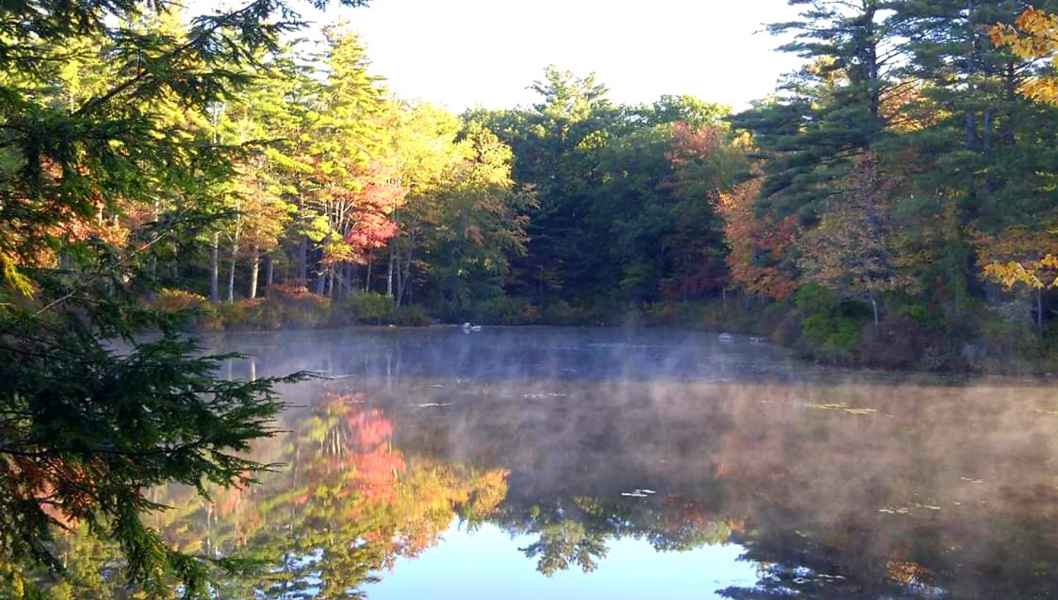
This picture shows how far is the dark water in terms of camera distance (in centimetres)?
763

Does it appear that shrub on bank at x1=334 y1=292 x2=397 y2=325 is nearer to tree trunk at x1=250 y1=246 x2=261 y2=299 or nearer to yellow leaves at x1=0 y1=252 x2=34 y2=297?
tree trunk at x1=250 y1=246 x2=261 y2=299

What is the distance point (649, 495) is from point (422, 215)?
3405 centimetres

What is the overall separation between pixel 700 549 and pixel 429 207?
3617 centimetres

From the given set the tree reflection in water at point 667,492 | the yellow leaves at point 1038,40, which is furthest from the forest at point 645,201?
the tree reflection in water at point 667,492

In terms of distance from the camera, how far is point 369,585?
7.26 m

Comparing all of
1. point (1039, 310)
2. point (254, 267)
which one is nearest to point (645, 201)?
point (254, 267)

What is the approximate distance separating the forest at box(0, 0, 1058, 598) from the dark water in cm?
158

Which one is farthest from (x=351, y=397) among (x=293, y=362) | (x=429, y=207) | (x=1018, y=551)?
(x=429, y=207)

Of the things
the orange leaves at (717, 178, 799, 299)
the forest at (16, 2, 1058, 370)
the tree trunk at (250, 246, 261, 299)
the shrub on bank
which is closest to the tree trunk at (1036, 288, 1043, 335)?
the forest at (16, 2, 1058, 370)

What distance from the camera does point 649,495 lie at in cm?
1055

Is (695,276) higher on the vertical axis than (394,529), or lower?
higher

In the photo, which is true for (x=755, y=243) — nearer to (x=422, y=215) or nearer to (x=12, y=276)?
(x=422, y=215)

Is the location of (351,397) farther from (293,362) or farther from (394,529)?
(394,529)

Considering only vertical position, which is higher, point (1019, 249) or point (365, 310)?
point (1019, 249)
